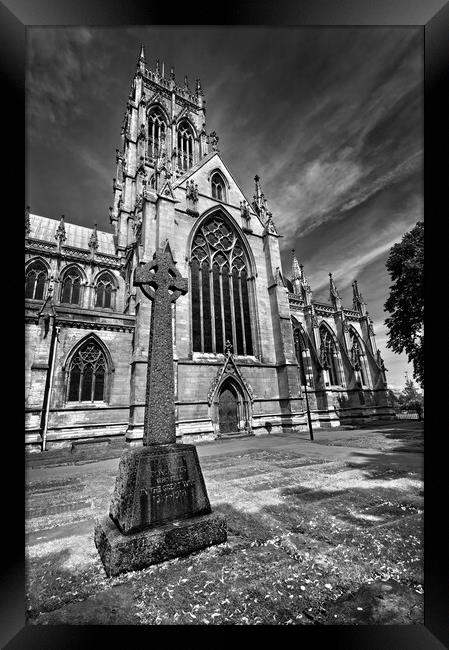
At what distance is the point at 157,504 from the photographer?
10.3 ft

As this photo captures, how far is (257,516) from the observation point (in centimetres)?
407

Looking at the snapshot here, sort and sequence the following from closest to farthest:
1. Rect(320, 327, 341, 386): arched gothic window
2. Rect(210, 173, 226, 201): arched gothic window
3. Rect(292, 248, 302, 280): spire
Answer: Rect(210, 173, 226, 201): arched gothic window
Rect(320, 327, 341, 386): arched gothic window
Rect(292, 248, 302, 280): spire

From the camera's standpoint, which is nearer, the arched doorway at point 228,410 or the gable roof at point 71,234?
the arched doorway at point 228,410

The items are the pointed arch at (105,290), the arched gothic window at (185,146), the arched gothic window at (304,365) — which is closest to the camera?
the arched gothic window at (304,365)

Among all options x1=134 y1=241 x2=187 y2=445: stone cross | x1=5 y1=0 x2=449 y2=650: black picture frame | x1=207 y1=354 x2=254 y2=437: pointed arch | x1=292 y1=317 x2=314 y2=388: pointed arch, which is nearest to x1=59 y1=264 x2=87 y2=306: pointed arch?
x1=207 y1=354 x2=254 y2=437: pointed arch

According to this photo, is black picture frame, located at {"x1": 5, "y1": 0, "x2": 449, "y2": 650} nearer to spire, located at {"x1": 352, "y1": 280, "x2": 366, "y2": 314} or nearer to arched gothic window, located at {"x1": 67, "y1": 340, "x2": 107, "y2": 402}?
arched gothic window, located at {"x1": 67, "y1": 340, "x2": 107, "y2": 402}

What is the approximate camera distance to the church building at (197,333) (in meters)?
14.7

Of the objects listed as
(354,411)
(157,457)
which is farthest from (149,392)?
(354,411)

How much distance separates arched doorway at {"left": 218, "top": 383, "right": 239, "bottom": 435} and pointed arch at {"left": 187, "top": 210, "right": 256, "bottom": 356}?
2.53m

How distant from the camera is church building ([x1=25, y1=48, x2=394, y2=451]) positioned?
14656mm

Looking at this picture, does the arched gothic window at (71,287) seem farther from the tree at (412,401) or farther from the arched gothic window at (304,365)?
the tree at (412,401)
